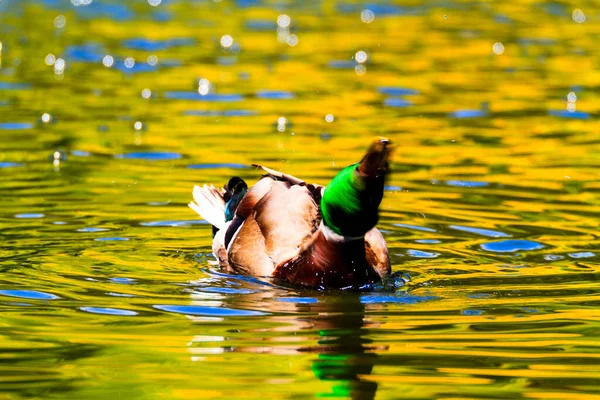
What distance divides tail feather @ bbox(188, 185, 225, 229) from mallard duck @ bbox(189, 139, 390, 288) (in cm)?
22

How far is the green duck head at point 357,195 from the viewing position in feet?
23.5

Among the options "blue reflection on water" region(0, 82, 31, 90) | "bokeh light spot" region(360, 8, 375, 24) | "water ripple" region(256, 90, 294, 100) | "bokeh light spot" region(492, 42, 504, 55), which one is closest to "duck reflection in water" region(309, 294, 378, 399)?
"water ripple" region(256, 90, 294, 100)

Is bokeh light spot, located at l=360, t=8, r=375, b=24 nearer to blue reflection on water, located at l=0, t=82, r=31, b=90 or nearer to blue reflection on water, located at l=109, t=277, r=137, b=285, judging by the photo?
blue reflection on water, located at l=0, t=82, r=31, b=90

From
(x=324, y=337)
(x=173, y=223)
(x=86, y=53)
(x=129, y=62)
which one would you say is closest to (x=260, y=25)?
(x=86, y=53)

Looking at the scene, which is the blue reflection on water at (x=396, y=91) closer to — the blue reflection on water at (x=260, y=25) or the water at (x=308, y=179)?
the water at (x=308, y=179)

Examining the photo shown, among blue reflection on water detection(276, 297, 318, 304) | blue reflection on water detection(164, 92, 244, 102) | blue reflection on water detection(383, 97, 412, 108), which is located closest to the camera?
blue reflection on water detection(276, 297, 318, 304)

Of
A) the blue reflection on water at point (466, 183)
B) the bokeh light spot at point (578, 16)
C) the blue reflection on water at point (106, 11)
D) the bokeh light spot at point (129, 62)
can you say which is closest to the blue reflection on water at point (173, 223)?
the blue reflection on water at point (466, 183)

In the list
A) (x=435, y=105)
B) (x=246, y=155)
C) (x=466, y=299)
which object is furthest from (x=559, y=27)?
(x=466, y=299)

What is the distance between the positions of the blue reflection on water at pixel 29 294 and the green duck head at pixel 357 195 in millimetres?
1763

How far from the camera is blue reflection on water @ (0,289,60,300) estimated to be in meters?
7.92

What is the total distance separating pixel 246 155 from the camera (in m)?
13.2

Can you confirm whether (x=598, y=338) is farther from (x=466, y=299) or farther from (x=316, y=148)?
(x=316, y=148)

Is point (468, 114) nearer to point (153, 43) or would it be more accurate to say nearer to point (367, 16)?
point (153, 43)

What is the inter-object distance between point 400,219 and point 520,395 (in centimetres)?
476
